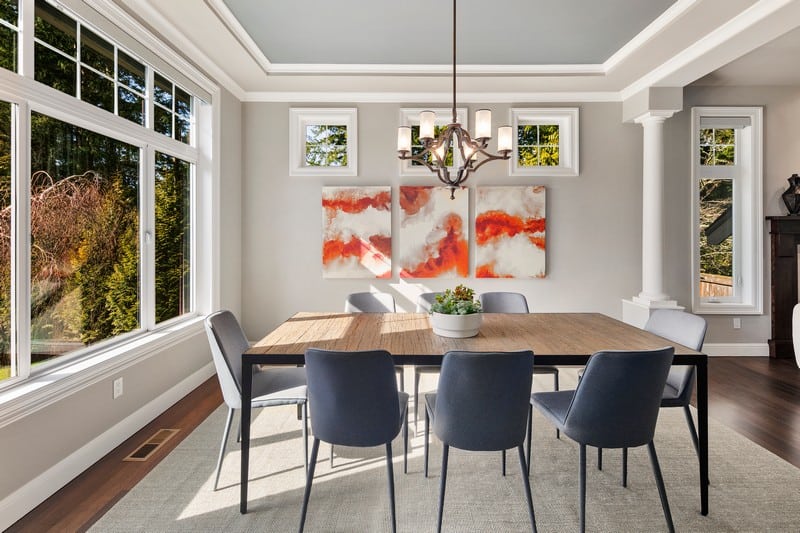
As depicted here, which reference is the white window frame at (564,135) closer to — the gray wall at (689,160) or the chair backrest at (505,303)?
the gray wall at (689,160)

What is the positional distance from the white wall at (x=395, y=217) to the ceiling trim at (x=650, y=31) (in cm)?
74

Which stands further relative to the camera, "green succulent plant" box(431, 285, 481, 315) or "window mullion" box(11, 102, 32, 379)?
"green succulent plant" box(431, 285, 481, 315)

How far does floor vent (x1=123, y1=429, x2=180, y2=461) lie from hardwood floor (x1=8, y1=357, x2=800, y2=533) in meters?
0.04

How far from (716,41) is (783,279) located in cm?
275

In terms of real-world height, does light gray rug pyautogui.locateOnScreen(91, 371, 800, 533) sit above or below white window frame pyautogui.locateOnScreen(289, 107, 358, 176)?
below

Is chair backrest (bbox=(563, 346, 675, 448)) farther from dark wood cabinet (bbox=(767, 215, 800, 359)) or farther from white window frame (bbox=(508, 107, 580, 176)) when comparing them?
dark wood cabinet (bbox=(767, 215, 800, 359))

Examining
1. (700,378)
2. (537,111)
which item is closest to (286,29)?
(537,111)

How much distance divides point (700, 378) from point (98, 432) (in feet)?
10.3

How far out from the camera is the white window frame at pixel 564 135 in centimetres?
463

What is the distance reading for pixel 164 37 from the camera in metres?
3.19

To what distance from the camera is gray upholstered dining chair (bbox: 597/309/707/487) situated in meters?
2.19

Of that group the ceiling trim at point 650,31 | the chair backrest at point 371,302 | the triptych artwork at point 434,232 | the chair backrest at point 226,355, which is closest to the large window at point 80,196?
the chair backrest at point 226,355

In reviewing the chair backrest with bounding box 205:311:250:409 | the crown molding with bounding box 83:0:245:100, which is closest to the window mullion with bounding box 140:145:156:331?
the crown molding with bounding box 83:0:245:100

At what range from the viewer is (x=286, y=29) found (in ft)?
11.3
